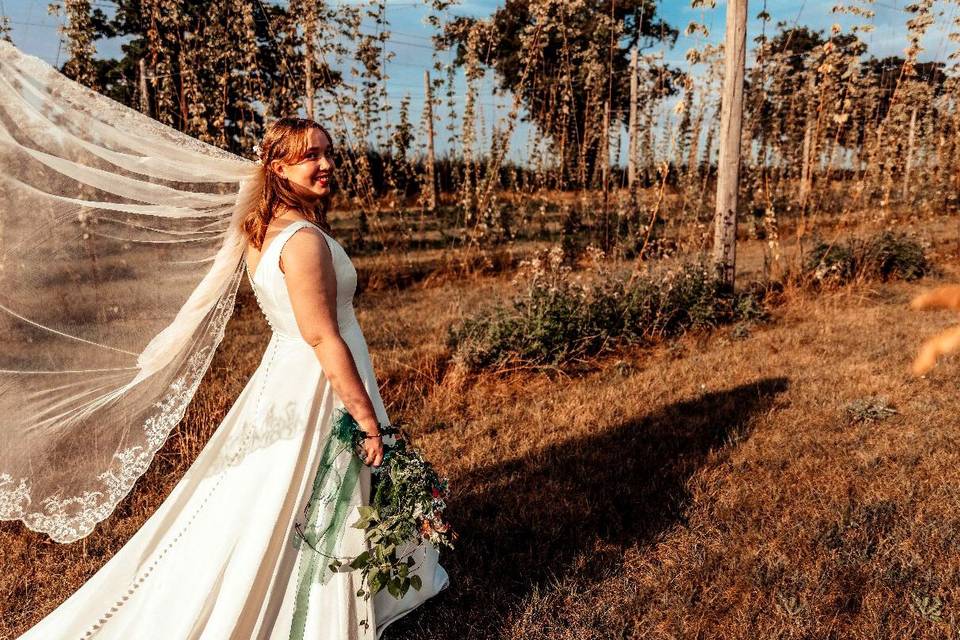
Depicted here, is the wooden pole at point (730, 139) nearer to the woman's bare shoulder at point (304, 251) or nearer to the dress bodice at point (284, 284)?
the dress bodice at point (284, 284)

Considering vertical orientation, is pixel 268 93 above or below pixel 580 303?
above

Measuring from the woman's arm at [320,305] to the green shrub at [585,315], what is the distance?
3.61 metres

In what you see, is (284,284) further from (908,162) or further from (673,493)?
(908,162)

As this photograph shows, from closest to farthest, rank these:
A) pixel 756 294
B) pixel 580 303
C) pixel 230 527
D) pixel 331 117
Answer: pixel 230 527 → pixel 580 303 → pixel 331 117 → pixel 756 294

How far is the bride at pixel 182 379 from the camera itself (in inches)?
93.5

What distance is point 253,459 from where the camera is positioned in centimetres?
249

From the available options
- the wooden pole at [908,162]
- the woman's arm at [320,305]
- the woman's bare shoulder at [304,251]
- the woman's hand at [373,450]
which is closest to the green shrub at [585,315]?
the woman's hand at [373,450]

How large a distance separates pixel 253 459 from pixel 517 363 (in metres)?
3.79

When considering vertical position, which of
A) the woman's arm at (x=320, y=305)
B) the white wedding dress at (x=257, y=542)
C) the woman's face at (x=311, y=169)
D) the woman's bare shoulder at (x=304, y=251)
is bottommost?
the white wedding dress at (x=257, y=542)

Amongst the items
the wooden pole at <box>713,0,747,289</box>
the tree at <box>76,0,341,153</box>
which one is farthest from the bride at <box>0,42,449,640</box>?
the wooden pole at <box>713,0,747,289</box>

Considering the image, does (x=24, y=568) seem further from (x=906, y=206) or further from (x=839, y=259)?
(x=906, y=206)

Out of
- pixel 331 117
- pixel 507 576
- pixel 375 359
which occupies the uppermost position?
pixel 331 117

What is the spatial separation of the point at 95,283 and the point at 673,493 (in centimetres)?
314

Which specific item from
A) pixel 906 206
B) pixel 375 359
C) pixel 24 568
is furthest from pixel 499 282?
pixel 906 206
